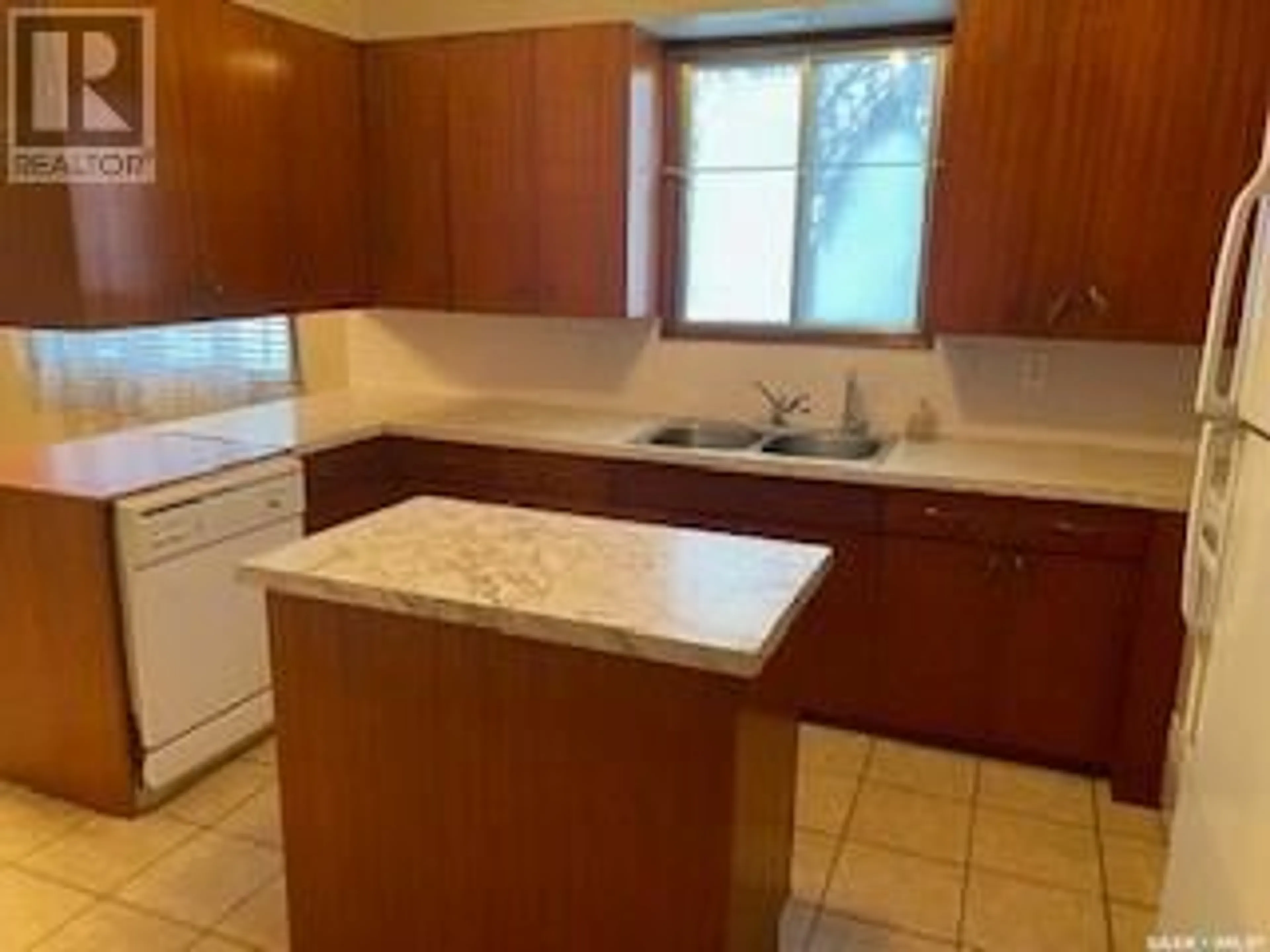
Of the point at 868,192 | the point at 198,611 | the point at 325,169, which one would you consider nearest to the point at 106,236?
the point at 325,169

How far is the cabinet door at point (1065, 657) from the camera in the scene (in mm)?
2613

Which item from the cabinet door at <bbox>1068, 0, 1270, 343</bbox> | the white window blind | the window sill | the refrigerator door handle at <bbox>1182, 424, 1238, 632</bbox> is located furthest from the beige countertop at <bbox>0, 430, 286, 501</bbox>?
the cabinet door at <bbox>1068, 0, 1270, 343</bbox>

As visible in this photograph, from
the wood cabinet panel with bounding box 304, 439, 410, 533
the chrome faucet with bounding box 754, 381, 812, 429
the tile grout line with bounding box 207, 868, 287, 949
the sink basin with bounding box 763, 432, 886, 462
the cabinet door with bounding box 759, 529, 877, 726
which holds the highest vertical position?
the chrome faucet with bounding box 754, 381, 812, 429

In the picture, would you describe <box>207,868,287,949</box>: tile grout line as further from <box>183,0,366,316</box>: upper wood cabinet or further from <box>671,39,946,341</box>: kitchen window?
<box>671,39,946,341</box>: kitchen window

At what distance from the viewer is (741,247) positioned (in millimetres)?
3461

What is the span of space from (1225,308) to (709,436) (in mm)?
1921

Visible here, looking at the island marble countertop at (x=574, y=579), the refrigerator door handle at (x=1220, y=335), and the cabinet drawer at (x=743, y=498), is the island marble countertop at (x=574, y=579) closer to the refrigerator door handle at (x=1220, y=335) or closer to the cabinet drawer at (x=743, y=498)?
the refrigerator door handle at (x=1220, y=335)

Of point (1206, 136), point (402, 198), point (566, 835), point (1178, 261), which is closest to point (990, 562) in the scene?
point (1178, 261)

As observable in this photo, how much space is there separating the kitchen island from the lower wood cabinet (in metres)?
0.86

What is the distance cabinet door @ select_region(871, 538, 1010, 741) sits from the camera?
273 centimetres

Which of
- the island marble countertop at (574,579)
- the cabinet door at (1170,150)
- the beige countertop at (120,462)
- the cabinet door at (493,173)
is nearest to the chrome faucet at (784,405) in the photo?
the cabinet door at (493,173)

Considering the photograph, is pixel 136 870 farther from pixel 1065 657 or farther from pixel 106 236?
pixel 1065 657

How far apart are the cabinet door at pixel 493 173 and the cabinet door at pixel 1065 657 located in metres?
1.88

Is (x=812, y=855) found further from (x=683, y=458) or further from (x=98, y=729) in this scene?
(x=98, y=729)
